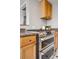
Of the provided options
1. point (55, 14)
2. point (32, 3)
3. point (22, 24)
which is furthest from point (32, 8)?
point (55, 14)

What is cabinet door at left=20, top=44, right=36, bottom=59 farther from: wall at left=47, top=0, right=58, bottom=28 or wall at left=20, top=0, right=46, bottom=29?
wall at left=47, top=0, right=58, bottom=28

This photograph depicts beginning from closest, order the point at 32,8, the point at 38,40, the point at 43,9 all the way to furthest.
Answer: the point at 38,40, the point at 32,8, the point at 43,9

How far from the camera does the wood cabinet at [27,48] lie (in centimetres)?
152

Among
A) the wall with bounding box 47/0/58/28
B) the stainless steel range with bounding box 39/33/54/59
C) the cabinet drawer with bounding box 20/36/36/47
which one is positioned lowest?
the stainless steel range with bounding box 39/33/54/59

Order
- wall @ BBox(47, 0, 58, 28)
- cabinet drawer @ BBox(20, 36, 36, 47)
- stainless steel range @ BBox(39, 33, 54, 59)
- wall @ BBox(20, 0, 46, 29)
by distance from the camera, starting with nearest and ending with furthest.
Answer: cabinet drawer @ BBox(20, 36, 36, 47)
stainless steel range @ BBox(39, 33, 54, 59)
wall @ BBox(20, 0, 46, 29)
wall @ BBox(47, 0, 58, 28)

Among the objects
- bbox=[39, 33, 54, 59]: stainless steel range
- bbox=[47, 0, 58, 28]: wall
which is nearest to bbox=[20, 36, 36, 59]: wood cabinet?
bbox=[39, 33, 54, 59]: stainless steel range

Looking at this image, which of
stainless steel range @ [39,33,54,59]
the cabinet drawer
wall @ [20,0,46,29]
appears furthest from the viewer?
wall @ [20,0,46,29]

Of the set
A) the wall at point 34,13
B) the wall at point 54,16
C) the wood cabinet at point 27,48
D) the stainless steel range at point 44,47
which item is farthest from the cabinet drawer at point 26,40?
the wall at point 54,16

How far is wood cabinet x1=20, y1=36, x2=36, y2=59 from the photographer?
4.99 ft

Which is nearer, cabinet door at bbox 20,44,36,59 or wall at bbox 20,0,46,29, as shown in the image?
cabinet door at bbox 20,44,36,59

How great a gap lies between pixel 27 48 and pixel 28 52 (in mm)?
73
